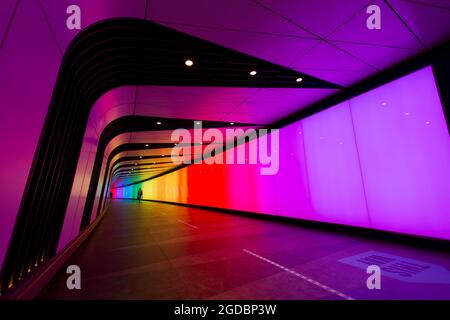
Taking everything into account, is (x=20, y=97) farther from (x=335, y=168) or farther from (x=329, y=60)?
(x=335, y=168)

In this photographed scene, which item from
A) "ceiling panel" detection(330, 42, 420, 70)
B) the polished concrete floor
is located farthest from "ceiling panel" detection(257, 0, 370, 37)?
the polished concrete floor

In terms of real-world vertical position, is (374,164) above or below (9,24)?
below

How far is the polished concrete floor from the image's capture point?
3.01m

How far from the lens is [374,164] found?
5758 millimetres

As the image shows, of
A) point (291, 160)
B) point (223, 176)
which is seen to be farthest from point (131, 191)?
point (291, 160)

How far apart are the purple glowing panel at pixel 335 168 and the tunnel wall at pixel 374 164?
27mm

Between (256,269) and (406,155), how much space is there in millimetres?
4235

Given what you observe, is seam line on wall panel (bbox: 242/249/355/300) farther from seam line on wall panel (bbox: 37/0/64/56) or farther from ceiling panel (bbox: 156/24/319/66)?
seam line on wall panel (bbox: 37/0/64/56)

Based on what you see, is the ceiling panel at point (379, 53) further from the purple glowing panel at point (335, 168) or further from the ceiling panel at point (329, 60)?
the purple glowing panel at point (335, 168)

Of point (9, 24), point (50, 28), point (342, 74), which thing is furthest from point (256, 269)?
point (342, 74)

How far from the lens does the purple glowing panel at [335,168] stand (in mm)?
6258

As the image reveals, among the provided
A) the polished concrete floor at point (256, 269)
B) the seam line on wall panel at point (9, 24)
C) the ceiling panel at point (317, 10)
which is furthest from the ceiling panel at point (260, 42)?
the polished concrete floor at point (256, 269)

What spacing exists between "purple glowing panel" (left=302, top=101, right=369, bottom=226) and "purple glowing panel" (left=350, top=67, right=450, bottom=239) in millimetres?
309
